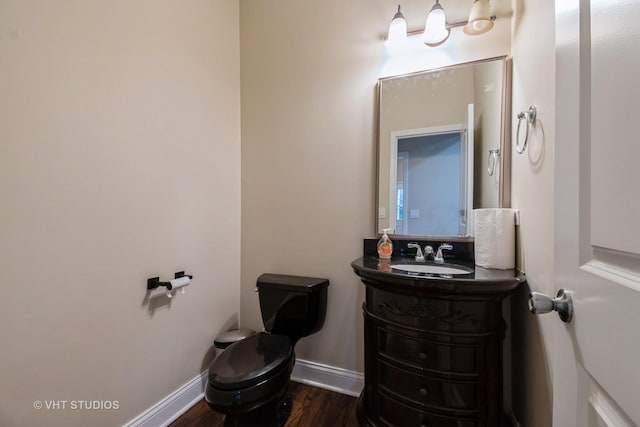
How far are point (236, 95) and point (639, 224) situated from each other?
2.16 meters

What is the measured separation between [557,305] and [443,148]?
46.0 inches

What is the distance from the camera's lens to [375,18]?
5.59 ft

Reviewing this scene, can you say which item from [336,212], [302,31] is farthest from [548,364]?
[302,31]

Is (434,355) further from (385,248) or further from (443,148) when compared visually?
(443,148)

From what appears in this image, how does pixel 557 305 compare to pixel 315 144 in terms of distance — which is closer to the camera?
pixel 557 305

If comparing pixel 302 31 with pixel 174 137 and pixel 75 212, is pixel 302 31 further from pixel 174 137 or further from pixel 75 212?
pixel 75 212

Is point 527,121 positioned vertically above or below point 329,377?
above

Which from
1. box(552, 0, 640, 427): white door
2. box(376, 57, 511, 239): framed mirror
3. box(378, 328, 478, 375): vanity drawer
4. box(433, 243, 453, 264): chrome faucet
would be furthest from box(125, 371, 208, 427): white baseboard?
box(552, 0, 640, 427): white door

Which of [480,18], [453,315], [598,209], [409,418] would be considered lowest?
[409,418]

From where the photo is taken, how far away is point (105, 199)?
123 centimetres

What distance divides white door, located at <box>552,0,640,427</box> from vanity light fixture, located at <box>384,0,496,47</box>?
99 centimetres

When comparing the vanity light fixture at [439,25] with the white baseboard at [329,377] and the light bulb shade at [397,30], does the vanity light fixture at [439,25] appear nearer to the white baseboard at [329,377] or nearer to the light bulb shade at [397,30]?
the light bulb shade at [397,30]

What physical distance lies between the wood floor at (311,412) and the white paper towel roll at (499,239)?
3.73ft

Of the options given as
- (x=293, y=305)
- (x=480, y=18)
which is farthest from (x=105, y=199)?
(x=480, y=18)
